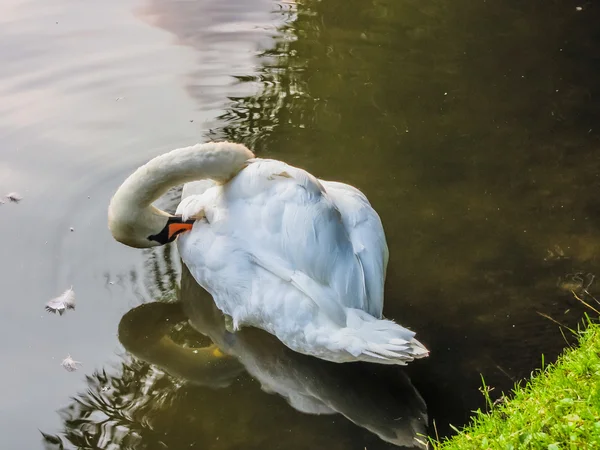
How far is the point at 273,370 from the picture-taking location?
404cm

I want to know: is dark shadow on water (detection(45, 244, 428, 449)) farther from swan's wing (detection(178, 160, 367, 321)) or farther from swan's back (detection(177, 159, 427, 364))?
swan's wing (detection(178, 160, 367, 321))

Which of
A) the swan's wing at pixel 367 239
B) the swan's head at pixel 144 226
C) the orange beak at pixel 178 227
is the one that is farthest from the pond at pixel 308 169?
the swan's wing at pixel 367 239

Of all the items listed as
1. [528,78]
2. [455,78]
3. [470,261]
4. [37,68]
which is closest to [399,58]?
[455,78]

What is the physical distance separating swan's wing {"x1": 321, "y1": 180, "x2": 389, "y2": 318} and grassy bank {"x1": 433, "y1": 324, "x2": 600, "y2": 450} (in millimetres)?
786

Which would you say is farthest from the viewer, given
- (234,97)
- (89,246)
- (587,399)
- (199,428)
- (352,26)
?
(352,26)

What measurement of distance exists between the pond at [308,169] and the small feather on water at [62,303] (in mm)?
56

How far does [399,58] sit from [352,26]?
2.60 ft

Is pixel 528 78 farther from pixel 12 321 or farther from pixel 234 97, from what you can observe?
pixel 12 321

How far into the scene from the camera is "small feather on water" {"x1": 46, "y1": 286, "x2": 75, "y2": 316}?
13.8ft

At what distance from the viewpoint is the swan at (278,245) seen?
12.1ft

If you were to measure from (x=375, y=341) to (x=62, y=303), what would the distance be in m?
1.93

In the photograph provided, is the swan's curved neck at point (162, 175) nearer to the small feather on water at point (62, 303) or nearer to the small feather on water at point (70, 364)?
the small feather on water at point (62, 303)

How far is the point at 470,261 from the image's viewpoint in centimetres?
465

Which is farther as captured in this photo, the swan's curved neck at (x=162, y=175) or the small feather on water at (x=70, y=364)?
the swan's curved neck at (x=162, y=175)
